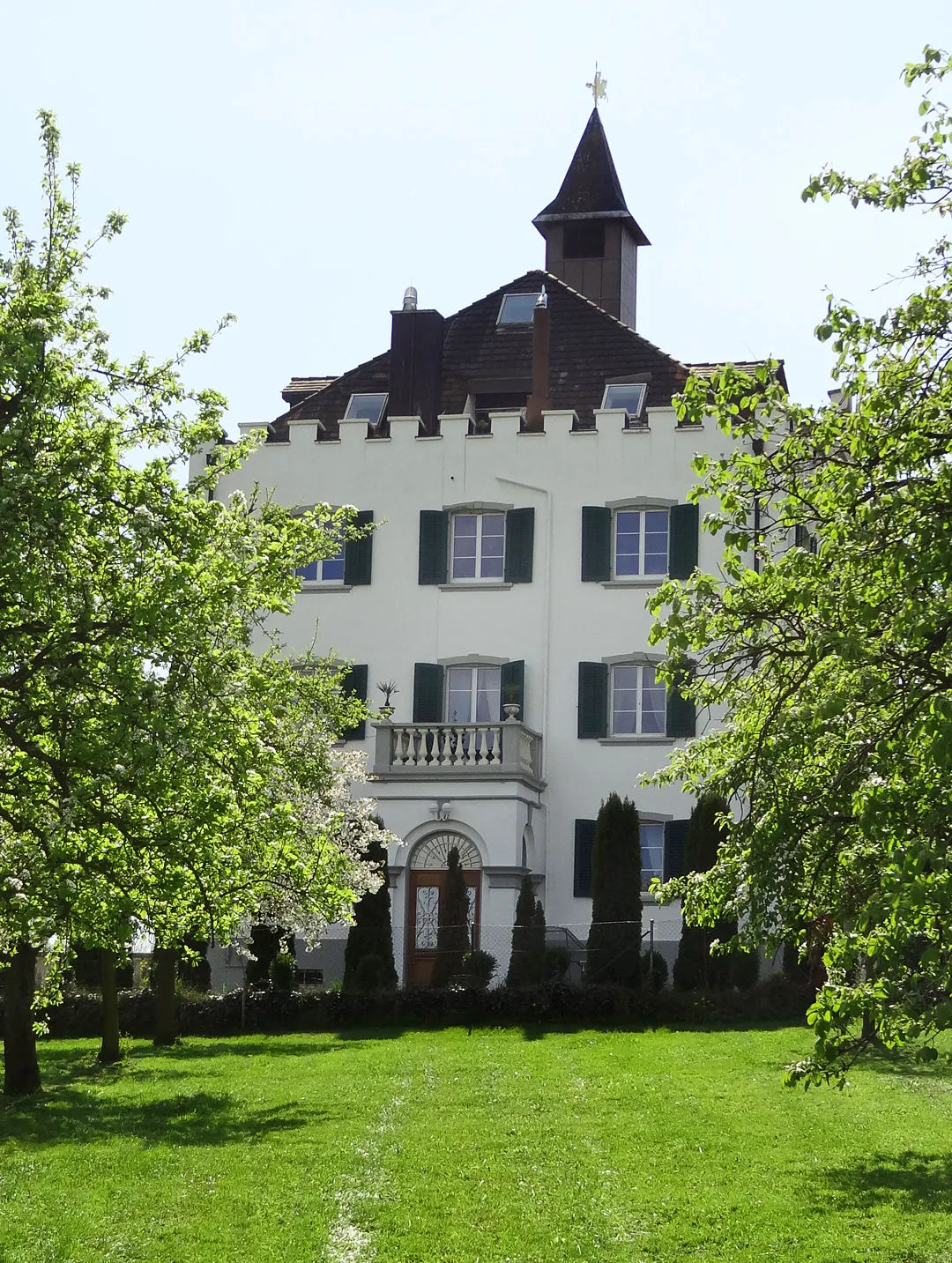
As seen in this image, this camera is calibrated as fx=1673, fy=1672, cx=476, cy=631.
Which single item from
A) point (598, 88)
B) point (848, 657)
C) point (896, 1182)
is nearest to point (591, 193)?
point (598, 88)

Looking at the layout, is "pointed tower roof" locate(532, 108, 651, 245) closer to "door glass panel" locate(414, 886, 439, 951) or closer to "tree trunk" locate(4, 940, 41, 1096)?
"door glass panel" locate(414, 886, 439, 951)

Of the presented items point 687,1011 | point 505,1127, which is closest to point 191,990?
point 687,1011

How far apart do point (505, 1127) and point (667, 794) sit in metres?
18.2

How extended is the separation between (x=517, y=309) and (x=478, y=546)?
749 centimetres

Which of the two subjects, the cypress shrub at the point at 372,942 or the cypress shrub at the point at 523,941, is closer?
the cypress shrub at the point at 523,941

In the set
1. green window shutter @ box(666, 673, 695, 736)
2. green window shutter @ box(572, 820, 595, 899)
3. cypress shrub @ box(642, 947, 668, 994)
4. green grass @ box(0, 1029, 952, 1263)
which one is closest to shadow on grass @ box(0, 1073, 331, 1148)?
green grass @ box(0, 1029, 952, 1263)

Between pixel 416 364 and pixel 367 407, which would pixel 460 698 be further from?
pixel 416 364

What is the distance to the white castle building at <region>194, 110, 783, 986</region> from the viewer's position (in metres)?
32.3

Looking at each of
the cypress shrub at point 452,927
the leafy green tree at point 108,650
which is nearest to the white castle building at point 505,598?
the cypress shrub at point 452,927

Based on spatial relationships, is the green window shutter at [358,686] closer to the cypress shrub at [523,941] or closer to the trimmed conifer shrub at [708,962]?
the cypress shrub at [523,941]

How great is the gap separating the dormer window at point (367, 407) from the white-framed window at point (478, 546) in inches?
159

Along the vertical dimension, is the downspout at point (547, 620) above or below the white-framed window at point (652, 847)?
above

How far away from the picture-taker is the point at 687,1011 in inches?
1006

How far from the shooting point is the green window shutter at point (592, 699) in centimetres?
3388
